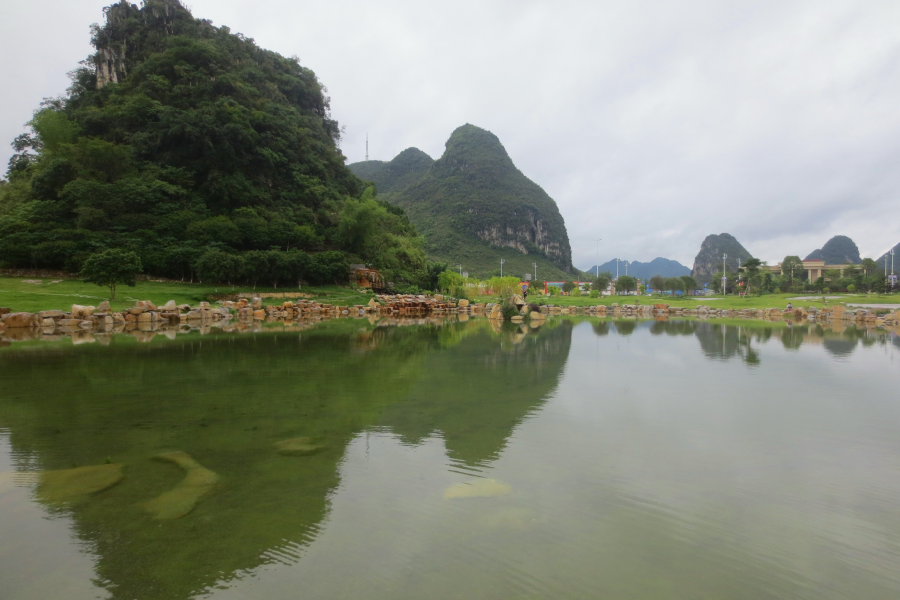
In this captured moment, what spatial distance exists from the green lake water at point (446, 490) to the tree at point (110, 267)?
16.1 metres

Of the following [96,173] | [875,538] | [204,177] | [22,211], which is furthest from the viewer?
[204,177]

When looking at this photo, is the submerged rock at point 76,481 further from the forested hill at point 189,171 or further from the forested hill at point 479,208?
the forested hill at point 479,208

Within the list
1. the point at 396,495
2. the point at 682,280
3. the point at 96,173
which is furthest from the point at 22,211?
the point at 682,280

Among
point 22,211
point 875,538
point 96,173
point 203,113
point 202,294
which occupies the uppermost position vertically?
point 203,113

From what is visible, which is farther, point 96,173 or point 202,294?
point 96,173

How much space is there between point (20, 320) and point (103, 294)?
7.14 meters

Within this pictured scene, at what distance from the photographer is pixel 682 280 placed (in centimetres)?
6019

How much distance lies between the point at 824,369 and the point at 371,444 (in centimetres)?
951

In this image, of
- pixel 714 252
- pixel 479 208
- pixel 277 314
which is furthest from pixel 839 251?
pixel 277 314

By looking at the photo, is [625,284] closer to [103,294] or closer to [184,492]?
[103,294]

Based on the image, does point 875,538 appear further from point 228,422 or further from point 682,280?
point 682,280

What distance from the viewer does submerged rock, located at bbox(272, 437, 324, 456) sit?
417 centimetres

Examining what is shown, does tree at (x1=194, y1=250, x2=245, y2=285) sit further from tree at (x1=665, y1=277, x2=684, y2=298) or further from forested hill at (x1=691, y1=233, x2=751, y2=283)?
forested hill at (x1=691, y1=233, x2=751, y2=283)

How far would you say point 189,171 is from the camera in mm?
43094
